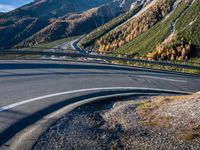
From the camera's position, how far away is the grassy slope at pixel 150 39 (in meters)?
86.4

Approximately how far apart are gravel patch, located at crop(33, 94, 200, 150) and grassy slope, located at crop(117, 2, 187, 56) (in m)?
73.1

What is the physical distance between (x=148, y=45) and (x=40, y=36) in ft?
357

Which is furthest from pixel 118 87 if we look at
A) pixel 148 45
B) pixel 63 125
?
pixel 148 45

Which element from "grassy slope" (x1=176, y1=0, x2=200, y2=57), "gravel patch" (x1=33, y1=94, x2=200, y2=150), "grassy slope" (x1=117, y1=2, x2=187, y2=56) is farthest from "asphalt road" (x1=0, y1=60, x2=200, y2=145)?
"grassy slope" (x1=117, y1=2, x2=187, y2=56)

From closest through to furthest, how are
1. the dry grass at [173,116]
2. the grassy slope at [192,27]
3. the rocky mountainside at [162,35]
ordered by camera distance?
the dry grass at [173,116] → the rocky mountainside at [162,35] → the grassy slope at [192,27]

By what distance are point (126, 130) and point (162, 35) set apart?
8041 centimetres

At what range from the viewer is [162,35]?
87.2 metres

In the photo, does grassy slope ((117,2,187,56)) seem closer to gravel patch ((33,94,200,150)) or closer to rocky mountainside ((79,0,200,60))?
rocky mountainside ((79,0,200,60))

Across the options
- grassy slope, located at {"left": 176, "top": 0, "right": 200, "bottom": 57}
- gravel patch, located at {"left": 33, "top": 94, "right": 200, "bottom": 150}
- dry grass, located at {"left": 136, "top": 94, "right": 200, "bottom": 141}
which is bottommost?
gravel patch, located at {"left": 33, "top": 94, "right": 200, "bottom": 150}

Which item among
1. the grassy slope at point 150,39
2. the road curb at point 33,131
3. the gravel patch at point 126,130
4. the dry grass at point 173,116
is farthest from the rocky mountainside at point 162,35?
the gravel patch at point 126,130

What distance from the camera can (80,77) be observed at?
16938 millimetres

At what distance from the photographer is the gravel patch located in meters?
7.27

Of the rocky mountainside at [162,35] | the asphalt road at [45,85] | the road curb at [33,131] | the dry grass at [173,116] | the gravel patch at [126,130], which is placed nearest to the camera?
the road curb at [33,131]

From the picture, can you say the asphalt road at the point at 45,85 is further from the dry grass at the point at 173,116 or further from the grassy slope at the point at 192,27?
the grassy slope at the point at 192,27
